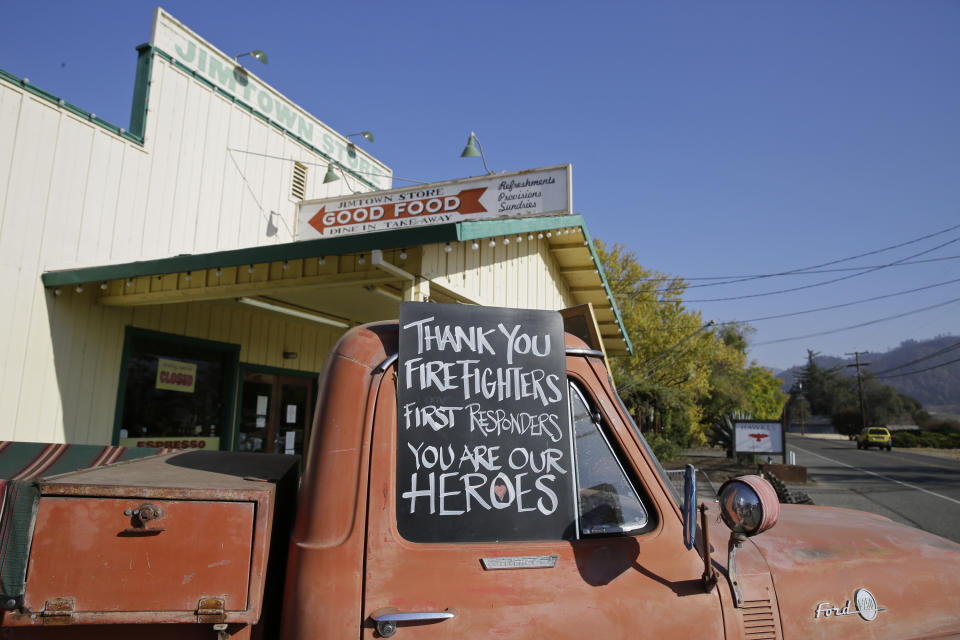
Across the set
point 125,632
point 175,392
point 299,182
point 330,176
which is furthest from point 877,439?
point 125,632

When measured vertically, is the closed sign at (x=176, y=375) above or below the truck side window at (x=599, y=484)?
above

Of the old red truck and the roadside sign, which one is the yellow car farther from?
the old red truck

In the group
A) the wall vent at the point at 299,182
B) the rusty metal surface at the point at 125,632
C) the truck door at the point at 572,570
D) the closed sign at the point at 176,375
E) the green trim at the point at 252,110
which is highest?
the green trim at the point at 252,110

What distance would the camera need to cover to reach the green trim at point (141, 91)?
858 centimetres

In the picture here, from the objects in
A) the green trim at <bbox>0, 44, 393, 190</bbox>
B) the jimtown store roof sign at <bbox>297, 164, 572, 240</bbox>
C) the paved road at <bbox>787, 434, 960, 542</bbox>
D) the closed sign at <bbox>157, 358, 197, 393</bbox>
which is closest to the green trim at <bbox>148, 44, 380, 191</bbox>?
the green trim at <bbox>0, 44, 393, 190</bbox>

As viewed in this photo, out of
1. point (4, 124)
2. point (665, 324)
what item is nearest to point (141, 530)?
point (4, 124)

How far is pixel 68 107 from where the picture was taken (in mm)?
7508

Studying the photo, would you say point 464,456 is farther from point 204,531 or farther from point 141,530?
point 141,530

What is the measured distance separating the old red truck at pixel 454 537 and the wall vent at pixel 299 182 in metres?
9.63

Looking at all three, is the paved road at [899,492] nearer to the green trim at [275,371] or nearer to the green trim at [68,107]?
the green trim at [275,371]

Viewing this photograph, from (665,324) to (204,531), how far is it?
75.2 ft

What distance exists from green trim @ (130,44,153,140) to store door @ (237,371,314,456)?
12.9 feet

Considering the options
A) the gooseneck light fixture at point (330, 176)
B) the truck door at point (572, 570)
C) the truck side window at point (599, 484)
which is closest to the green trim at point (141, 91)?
the gooseneck light fixture at point (330, 176)

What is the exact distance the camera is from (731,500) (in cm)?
176
